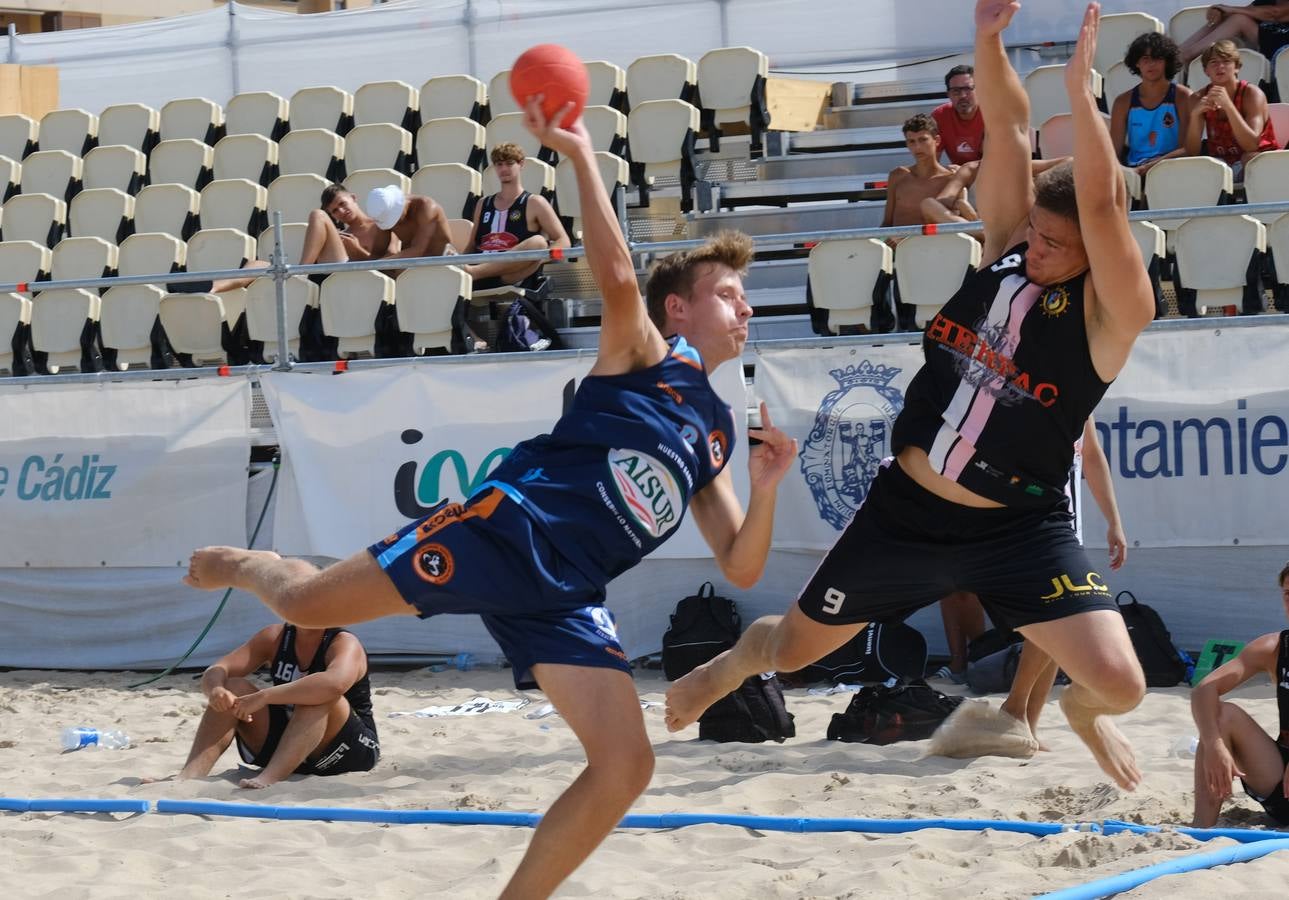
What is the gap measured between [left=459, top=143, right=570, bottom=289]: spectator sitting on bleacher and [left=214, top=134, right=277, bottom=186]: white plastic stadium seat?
333 centimetres

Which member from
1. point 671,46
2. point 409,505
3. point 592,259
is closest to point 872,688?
point 409,505

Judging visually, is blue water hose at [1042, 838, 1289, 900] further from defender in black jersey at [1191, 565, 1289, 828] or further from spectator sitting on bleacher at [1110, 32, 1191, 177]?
spectator sitting on bleacher at [1110, 32, 1191, 177]

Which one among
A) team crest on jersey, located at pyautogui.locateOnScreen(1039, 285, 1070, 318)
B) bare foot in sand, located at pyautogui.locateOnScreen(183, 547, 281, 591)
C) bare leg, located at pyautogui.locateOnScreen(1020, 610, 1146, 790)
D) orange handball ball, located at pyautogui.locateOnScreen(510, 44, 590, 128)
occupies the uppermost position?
orange handball ball, located at pyautogui.locateOnScreen(510, 44, 590, 128)

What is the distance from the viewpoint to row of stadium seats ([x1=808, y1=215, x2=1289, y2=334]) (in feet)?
25.5

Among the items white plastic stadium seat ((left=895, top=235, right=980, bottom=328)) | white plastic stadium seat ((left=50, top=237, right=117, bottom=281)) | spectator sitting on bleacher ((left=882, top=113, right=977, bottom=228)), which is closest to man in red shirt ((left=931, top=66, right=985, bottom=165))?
spectator sitting on bleacher ((left=882, top=113, right=977, bottom=228))

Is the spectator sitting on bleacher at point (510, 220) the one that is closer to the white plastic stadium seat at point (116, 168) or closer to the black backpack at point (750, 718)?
the black backpack at point (750, 718)

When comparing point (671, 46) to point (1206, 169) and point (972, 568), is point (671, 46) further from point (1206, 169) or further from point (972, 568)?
point (972, 568)

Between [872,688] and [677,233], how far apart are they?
478cm

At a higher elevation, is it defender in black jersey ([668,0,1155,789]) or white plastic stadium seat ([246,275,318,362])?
white plastic stadium seat ([246,275,318,362])

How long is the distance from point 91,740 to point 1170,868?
15.2ft

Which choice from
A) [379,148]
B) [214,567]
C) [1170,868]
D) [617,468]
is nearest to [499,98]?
[379,148]

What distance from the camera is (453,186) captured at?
1075 centimetres

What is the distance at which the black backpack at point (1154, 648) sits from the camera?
6844mm

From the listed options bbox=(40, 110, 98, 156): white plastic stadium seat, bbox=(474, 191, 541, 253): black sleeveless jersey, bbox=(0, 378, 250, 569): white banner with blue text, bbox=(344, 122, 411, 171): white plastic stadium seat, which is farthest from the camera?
bbox=(40, 110, 98, 156): white plastic stadium seat
